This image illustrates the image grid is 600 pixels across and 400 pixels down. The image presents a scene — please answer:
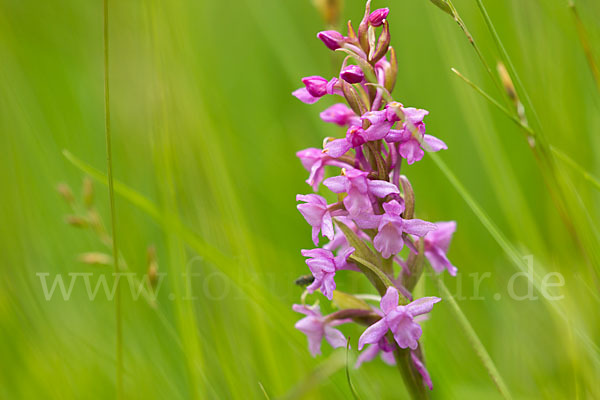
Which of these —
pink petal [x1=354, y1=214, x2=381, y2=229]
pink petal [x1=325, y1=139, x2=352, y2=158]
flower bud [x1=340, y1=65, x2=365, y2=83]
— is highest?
flower bud [x1=340, y1=65, x2=365, y2=83]

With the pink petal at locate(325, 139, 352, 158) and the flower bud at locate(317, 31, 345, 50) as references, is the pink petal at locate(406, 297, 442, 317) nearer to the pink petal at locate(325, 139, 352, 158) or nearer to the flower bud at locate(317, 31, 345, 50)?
the pink petal at locate(325, 139, 352, 158)

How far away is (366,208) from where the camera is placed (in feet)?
4.09

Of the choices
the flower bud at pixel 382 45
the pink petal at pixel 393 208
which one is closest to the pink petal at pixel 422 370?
the pink petal at pixel 393 208

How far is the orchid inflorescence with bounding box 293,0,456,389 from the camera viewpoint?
4.04 feet

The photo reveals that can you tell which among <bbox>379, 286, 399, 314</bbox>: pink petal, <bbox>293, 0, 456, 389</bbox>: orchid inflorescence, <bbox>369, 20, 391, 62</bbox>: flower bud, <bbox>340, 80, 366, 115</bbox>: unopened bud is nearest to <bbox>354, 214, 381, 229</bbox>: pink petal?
<bbox>293, 0, 456, 389</bbox>: orchid inflorescence

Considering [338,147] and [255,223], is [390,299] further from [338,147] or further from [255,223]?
[255,223]

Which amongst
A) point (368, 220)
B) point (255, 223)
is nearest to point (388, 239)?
point (368, 220)

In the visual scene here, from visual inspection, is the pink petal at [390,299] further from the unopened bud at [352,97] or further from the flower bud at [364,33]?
the flower bud at [364,33]

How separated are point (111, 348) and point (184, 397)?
1.95 feet

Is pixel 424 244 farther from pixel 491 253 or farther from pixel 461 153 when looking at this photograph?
pixel 461 153

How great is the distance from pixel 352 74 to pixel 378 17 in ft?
0.53

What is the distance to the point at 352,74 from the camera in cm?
124

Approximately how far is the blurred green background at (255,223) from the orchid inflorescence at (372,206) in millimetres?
156

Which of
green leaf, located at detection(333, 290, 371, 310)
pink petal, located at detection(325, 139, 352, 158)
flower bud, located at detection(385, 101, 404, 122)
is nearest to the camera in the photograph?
flower bud, located at detection(385, 101, 404, 122)
